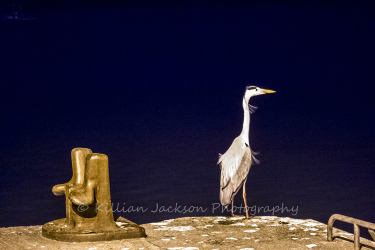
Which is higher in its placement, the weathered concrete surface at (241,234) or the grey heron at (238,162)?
the grey heron at (238,162)

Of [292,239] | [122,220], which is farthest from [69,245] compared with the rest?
[292,239]

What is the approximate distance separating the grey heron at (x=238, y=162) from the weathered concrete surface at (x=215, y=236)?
0.55 m

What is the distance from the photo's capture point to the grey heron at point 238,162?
6.30 metres

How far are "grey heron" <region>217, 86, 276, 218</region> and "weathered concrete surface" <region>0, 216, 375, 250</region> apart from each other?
547 millimetres

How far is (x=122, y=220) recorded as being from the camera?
5.55 m

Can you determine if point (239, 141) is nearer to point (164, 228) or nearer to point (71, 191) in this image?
point (164, 228)

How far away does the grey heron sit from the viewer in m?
6.30

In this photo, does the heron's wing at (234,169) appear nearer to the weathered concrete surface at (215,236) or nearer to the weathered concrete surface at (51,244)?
the weathered concrete surface at (215,236)

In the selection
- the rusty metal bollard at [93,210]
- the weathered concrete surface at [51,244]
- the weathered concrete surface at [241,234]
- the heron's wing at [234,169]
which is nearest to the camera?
the weathered concrete surface at [51,244]

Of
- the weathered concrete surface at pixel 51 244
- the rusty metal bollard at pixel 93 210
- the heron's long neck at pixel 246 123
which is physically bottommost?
the weathered concrete surface at pixel 51 244

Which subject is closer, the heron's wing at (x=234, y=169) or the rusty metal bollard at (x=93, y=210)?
the rusty metal bollard at (x=93, y=210)

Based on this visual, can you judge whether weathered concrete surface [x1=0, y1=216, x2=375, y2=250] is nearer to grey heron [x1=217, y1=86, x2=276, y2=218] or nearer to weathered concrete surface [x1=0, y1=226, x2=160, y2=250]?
weathered concrete surface [x1=0, y1=226, x2=160, y2=250]

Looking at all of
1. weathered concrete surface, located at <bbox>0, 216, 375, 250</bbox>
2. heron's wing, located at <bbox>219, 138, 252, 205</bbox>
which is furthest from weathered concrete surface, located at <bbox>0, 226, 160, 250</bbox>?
heron's wing, located at <bbox>219, 138, 252, 205</bbox>

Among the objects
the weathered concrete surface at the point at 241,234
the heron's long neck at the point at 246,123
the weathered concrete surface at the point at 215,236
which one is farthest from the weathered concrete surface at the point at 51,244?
A: the heron's long neck at the point at 246,123
